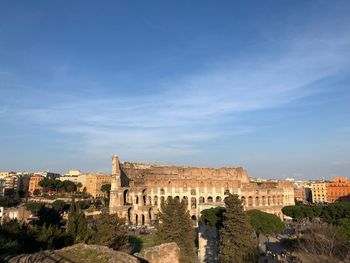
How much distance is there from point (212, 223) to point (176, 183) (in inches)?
1027

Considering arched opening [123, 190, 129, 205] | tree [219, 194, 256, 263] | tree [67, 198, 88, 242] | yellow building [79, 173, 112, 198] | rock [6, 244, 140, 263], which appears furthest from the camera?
yellow building [79, 173, 112, 198]

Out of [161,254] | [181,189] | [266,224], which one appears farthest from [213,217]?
[181,189]

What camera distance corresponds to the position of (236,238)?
23203mm

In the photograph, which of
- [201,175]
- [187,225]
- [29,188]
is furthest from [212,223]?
[29,188]

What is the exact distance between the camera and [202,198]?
198ft

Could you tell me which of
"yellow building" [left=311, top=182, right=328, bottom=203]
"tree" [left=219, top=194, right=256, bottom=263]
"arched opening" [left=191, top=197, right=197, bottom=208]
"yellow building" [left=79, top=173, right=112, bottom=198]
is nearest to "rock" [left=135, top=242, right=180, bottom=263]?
"tree" [left=219, top=194, right=256, bottom=263]

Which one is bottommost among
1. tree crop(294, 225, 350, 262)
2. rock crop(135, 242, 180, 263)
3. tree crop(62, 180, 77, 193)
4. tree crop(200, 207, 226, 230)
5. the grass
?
tree crop(294, 225, 350, 262)

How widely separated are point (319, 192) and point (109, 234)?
96.0 metres

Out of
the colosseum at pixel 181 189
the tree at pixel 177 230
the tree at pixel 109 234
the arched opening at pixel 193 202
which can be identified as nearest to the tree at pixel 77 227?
the tree at pixel 109 234

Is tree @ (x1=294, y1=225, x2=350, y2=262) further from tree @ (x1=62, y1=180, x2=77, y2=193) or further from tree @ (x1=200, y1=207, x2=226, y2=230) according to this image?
tree @ (x1=62, y1=180, x2=77, y2=193)

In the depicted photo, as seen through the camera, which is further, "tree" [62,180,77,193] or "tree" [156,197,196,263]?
"tree" [62,180,77,193]

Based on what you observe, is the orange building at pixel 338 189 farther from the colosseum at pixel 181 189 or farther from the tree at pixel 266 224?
the tree at pixel 266 224

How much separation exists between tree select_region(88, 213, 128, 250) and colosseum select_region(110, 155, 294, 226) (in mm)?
27944

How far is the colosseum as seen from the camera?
55094mm
